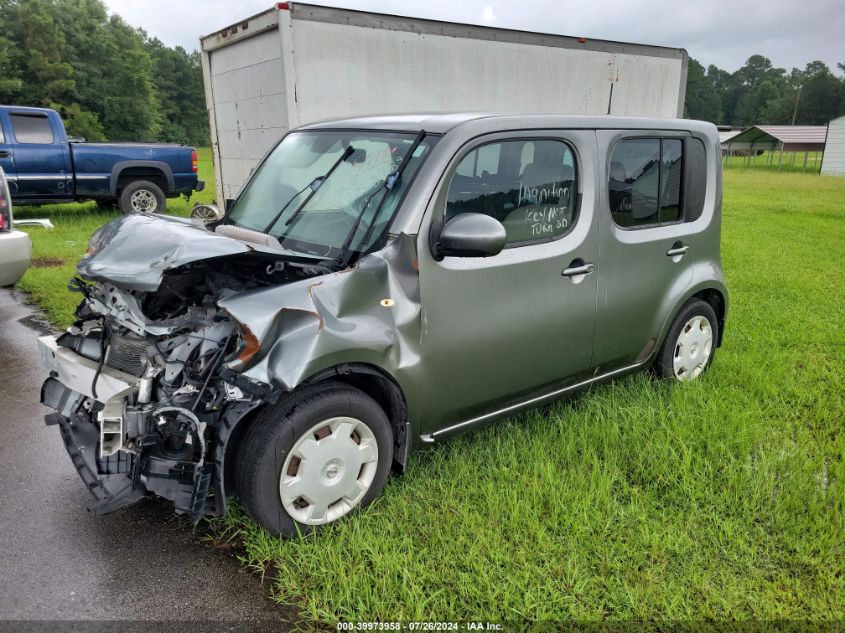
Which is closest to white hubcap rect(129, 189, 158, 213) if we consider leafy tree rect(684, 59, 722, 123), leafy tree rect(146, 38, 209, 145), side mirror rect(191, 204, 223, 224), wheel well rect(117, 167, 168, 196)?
A: wheel well rect(117, 167, 168, 196)

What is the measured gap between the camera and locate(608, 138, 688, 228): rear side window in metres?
3.72

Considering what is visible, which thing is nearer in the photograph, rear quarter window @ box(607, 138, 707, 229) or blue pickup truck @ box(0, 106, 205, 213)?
rear quarter window @ box(607, 138, 707, 229)

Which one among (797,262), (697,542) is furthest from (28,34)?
(697,542)

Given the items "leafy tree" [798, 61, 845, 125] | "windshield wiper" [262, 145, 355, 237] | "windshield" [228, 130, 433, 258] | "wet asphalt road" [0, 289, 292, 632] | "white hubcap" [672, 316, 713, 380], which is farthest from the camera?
"leafy tree" [798, 61, 845, 125]

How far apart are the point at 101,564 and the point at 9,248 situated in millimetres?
3754

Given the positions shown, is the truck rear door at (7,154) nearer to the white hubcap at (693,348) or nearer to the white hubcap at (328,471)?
the white hubcap at (328,471)

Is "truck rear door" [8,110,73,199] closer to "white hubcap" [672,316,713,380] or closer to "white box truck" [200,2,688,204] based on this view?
"white box truck" [200,2,688,204]

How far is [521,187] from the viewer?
3.30 m

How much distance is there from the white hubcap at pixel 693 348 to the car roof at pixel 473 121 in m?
1.43

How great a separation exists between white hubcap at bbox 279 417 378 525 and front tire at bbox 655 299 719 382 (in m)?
2.39

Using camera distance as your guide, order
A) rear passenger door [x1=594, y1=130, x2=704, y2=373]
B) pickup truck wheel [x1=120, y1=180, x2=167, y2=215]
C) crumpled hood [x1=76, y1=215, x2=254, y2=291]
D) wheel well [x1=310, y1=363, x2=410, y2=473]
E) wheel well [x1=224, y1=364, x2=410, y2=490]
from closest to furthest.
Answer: crumpled hood [x1=76, y1=215, x2=254, y2=291]
wheel well [x1=224, y1=364, x2=410, y2=490]
wheel well [x1=310, y1=363, x2=410, y2=473]
rear passenger door [x1=594, y1=130, x2=704, y2=373]
pickup truck wheel [x1=120, y1=180, x2=167, y2=215]

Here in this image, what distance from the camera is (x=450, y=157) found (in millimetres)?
2992

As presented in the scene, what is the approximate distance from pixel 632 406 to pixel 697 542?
1.20m

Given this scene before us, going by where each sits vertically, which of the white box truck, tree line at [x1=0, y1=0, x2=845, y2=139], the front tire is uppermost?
tree line at [x1=0, y1=0, x2=845, y2=139]
